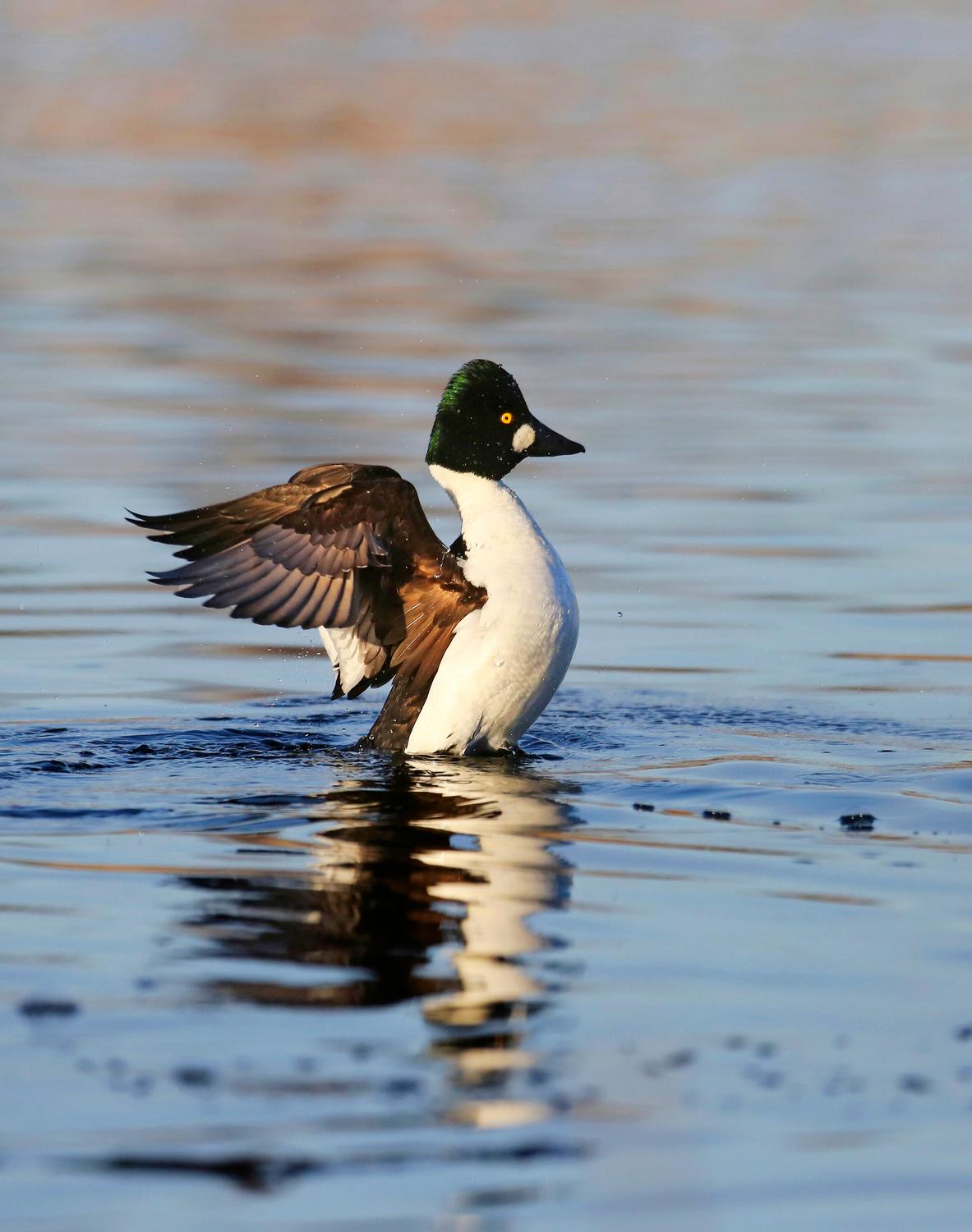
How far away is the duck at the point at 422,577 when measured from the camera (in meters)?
6.96

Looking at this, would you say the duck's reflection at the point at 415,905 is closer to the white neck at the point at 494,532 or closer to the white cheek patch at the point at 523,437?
the white neck at the point at 494,532

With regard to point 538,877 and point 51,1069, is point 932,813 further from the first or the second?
point 51,1069

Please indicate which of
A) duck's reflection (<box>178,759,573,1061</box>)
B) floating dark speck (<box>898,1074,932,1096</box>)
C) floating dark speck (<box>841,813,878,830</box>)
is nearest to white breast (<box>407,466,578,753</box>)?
duck's reflection (<box>178,759,573,1061</box>)

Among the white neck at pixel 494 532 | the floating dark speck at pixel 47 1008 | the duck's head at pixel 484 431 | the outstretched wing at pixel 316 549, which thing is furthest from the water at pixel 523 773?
the duck's head at pixel 484 431

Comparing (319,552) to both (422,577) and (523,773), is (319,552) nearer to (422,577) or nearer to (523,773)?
(422,577)

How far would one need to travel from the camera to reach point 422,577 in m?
7.22

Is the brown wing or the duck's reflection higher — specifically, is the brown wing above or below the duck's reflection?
above

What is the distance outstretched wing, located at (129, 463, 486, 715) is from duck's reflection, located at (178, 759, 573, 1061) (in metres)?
0.62

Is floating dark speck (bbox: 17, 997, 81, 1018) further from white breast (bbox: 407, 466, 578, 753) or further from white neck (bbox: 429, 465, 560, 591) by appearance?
white neck (bbox: 429, 465, 560, 591)

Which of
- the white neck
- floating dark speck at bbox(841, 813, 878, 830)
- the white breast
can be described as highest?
the white neck

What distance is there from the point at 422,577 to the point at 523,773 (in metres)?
0.74

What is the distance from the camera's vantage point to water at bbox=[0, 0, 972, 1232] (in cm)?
382

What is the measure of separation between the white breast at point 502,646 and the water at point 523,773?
18 centimetres

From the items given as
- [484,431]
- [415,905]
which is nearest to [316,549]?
[484,431]
